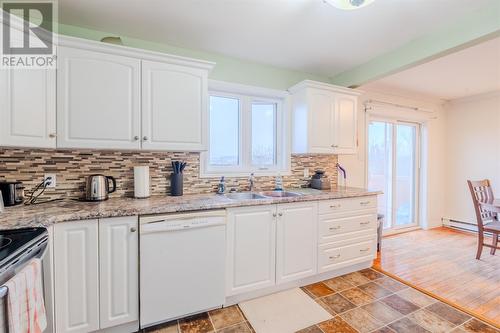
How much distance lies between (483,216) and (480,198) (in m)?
0.28

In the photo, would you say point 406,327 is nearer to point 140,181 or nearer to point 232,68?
point 140,181

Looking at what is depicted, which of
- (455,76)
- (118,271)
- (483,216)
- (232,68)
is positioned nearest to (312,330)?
(118,271)

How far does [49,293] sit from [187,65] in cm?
185

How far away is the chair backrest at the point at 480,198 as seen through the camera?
2984 mm

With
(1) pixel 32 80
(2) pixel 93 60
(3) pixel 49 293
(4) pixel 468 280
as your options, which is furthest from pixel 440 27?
(3) pixel 49 293

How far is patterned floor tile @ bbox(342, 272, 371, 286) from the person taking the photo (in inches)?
94.5

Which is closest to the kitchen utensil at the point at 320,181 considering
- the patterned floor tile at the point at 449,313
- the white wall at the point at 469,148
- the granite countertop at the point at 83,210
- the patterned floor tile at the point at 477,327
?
the granite countertop at the point at 83,210

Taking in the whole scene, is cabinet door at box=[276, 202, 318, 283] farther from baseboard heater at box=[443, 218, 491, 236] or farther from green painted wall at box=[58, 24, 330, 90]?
baseboard heater at box=[443, 218, 491, 236]

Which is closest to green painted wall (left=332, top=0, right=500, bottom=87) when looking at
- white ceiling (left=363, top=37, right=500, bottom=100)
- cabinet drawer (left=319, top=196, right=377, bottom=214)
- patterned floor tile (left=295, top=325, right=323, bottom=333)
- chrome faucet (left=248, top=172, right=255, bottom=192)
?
white ceiling (left=363, top=37, right=500, bottom=100)

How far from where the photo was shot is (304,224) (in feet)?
7.36

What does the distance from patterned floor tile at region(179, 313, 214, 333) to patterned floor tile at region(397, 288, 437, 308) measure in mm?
1726

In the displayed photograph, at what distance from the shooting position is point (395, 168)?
4078 millimetres

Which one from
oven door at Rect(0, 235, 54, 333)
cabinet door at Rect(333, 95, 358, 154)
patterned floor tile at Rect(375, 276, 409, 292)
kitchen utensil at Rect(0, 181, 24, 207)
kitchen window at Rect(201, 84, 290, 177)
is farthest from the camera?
cabinet door at Rect(333, 95, 358, 154)

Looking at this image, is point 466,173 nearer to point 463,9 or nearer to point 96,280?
point 463,9
